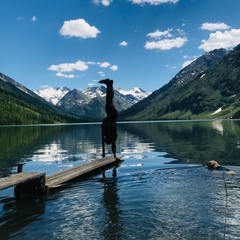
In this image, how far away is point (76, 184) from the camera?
98.5 feet

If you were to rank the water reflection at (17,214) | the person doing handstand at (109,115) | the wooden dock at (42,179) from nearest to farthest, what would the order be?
1. the water reflection at (17,214)
2. the wooden dock at (42,179)
3. the person doing handstand at (109,115)

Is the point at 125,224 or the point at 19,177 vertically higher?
the point at 19,177

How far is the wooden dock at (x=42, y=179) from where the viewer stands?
23.3m

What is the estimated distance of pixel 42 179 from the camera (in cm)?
2606

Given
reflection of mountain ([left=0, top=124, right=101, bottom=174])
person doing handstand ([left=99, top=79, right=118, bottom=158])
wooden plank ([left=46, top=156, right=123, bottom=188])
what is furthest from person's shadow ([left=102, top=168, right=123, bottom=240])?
reflection of mountain ([left=0, top=124, right=101, bottom=174])

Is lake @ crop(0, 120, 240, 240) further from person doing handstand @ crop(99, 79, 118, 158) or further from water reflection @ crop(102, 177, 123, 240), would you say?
person doing handstand @ crop(99, 79, 118, 158)

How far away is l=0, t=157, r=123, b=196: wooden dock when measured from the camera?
23328 mm

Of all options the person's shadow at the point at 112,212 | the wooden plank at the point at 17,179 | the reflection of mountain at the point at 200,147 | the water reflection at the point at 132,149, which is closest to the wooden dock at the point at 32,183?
the wooden plank at the point at 17,179

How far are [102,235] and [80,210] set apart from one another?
4821mm

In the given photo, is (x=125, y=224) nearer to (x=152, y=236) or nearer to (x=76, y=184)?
(x=152, y=236)

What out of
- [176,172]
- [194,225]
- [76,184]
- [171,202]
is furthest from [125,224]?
[176,172]

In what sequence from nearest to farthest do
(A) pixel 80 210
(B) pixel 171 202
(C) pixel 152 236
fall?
1. (C) pixel 152 236
2. (A) pixel 80 210
3. (B) pixel 171 202

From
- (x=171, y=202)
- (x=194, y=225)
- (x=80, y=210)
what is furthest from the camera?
(x=171, y=202)

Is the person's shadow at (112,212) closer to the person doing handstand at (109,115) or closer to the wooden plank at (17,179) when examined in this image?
the wooden plank at (17,179)
